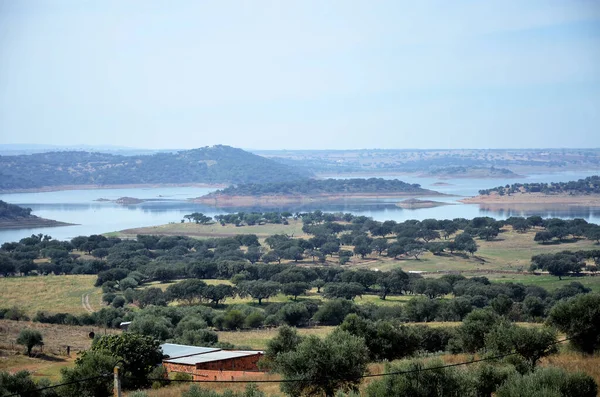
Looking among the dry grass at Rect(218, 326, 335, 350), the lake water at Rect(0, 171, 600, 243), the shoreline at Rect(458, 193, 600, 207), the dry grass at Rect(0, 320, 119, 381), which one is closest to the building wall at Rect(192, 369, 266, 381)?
the dry grass at Rect(0, 320, 119, 381)

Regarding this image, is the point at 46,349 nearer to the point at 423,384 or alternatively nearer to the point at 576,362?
the point at 423,384

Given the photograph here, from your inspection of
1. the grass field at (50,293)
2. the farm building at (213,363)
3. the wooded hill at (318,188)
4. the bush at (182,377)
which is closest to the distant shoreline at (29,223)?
the grass field at (50,293)

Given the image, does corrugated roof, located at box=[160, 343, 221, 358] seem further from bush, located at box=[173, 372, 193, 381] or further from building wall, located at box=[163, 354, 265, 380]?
bush, located at box=[173, 372, 193, 381]

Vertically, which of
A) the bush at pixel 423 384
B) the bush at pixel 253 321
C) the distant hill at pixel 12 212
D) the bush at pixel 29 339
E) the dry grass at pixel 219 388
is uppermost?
the bush at pixel 423 384

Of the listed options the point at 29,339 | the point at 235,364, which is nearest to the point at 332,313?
the point at 29,339

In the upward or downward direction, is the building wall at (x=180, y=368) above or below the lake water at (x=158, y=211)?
above

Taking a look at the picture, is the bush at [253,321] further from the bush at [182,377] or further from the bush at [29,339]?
the bush at [182,377]

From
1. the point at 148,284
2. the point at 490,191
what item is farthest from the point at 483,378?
the point at 490,191
